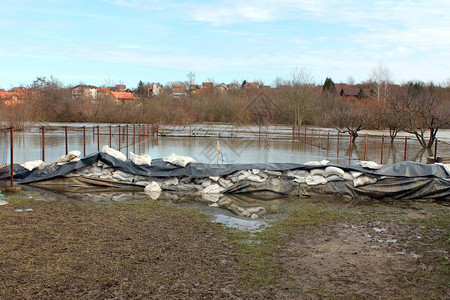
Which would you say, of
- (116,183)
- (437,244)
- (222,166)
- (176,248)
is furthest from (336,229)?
(116,183)

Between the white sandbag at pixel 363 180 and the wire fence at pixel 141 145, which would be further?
the wire fence at pixel 141 145

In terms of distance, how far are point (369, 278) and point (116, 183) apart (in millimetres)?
7539

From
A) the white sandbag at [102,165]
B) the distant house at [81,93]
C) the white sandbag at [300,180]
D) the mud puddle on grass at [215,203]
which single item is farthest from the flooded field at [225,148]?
the distant house at [81,93]

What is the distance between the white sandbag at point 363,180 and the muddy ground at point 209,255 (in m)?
1.89

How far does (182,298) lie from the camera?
4.10m

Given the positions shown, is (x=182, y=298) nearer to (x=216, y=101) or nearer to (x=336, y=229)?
(x=336, y=229)

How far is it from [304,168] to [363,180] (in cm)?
147

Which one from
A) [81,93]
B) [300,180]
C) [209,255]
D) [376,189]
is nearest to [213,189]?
[300,180]

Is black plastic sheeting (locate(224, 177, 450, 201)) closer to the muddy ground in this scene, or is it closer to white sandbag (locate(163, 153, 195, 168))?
white sandbag (locate(163, 153, 195, 168))

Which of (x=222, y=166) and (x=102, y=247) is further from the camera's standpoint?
(x=222, y=166)

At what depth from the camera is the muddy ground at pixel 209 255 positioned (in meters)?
4.34

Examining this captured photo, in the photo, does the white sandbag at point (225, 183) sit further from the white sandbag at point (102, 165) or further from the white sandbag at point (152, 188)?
the white sandbag at point (102, 165)

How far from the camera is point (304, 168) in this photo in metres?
10.6

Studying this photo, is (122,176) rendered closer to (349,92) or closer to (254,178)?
(254,178)
